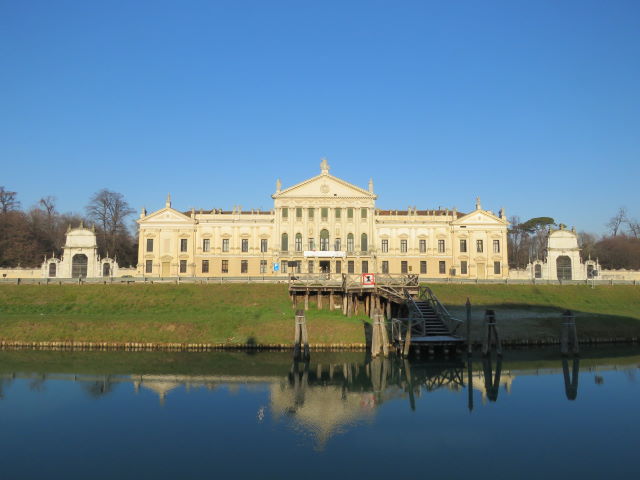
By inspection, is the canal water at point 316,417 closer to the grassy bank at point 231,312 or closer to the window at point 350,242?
the grassy bank at point 231,312

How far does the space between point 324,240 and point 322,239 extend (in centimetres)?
Answer: 27

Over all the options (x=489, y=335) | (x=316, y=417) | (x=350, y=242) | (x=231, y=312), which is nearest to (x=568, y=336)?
(x=489, y=335)

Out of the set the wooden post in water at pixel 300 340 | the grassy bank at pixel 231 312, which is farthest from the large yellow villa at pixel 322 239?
the wooden post in water at pixel 300 340

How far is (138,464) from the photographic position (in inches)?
651

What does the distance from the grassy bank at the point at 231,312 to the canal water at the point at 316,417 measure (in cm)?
353

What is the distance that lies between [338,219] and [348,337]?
103 ft

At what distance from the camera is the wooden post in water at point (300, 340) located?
3209 centimetres

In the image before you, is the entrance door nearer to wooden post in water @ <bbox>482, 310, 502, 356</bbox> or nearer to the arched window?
the arched window

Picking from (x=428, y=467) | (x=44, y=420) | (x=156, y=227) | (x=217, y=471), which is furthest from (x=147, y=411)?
(x=156, y=227)

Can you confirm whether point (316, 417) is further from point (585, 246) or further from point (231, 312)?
point (585, 246)

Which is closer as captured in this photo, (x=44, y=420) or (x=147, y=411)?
(x=44, y=420)

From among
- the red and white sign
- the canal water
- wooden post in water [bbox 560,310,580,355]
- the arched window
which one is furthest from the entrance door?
wooden post in water [bbox 560,310,580,355]

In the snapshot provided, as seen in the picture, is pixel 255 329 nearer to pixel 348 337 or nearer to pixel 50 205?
pixel 348 337

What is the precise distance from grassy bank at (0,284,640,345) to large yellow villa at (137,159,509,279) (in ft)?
50.0
